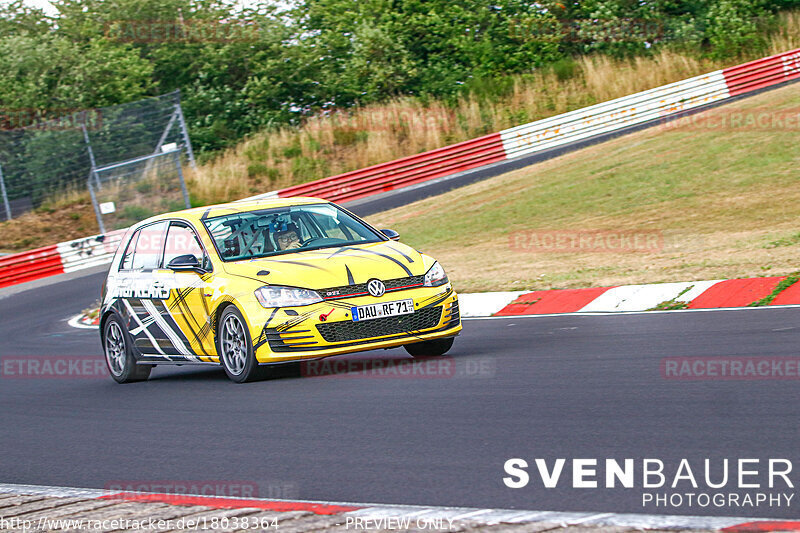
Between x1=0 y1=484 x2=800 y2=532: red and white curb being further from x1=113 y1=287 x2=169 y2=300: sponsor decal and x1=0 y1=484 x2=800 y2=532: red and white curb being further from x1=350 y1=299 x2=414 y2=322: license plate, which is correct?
x1=113 y1=287 x2=169 y2=300: sponsor decal

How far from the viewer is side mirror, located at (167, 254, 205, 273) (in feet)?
31.1

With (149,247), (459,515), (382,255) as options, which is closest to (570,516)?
(459,515)

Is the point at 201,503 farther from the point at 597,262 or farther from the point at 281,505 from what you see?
the point at 597,262

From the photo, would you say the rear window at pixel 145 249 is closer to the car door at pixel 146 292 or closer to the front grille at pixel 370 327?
the car door at pixel 146 292

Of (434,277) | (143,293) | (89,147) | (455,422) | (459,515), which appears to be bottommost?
(455,422)

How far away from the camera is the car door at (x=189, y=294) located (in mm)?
9422

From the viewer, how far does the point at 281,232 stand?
9.81 metres

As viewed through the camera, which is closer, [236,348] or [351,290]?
[351,290]

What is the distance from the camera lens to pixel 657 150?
24219mm

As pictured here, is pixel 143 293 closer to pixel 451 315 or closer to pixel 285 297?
pixel 285 297

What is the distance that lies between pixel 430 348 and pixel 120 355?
3.24 meters

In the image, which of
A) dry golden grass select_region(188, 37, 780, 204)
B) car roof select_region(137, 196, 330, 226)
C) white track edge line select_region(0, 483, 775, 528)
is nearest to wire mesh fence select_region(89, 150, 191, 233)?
dry golden grass select_region(188, 37, 780, 204)

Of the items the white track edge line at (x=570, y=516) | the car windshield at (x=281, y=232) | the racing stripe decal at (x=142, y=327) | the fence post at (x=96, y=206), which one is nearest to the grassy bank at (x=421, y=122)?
the fence post at (x=96, y=206)

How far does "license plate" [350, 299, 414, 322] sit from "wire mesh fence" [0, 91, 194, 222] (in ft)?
62.9
